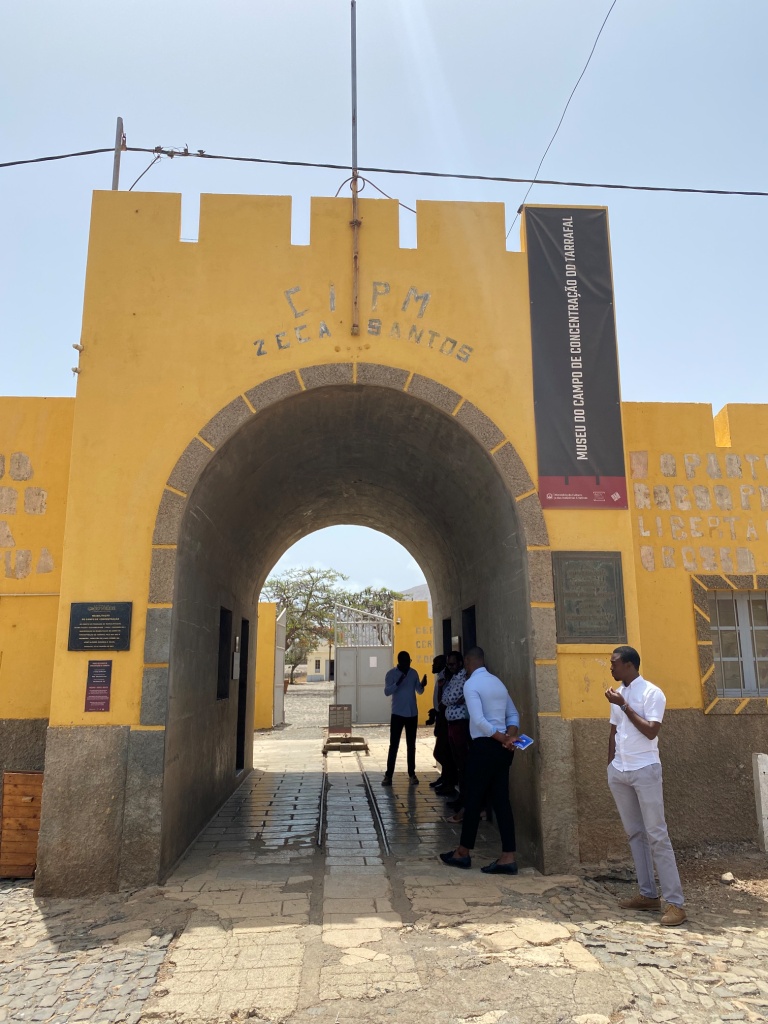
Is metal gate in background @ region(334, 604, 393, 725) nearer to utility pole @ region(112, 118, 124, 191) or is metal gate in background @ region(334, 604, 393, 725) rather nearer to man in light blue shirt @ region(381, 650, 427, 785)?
man in light blue shirt @ region(381, 650, 427, 785)

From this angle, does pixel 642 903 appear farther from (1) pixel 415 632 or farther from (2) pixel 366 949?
(1) pixel 415 632

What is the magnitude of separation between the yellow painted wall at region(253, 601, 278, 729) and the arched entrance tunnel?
775cm

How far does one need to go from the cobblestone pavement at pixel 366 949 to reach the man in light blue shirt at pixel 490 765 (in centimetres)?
18

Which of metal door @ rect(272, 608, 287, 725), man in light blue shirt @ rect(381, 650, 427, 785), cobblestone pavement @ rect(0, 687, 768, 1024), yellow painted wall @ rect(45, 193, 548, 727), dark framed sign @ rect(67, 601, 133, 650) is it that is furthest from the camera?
metal door @ rect(272, 608, 287, 725)

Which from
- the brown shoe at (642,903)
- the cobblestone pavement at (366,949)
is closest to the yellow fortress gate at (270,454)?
the cobblestone pavement at (366,949)

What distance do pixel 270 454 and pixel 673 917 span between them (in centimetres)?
554

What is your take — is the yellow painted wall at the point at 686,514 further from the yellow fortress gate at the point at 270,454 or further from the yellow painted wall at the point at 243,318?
the yellow painted wall at the point at 243,318

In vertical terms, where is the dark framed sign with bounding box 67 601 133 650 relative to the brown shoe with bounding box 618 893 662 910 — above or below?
above

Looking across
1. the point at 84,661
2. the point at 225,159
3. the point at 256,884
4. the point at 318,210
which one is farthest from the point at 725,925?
the point at 225,159

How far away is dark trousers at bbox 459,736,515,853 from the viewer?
591cm

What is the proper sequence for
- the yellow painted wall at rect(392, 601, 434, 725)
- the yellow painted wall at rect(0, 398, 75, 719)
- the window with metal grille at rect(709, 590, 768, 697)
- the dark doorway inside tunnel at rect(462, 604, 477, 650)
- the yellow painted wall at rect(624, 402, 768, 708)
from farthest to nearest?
1. the yellow painted wall at rect(392, 601, 434, 725)
2. the dark doorway inside tunnel at rect(462, 604, 477, 650)
3. the window with metal grille at rect(709, 590, 768, 697)
4. the yellow painted wall at rect(624, 402, 768, 708)
5. the yellow painted wall at rect(0, 398, 75, 719)

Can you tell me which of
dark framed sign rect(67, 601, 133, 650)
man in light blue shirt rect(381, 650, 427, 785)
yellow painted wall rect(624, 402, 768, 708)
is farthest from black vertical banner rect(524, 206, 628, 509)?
man in light blue shirt rect(381, 650, 427, 785)

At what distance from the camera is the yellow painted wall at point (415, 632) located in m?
18.4

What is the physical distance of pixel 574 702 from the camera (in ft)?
20.4
